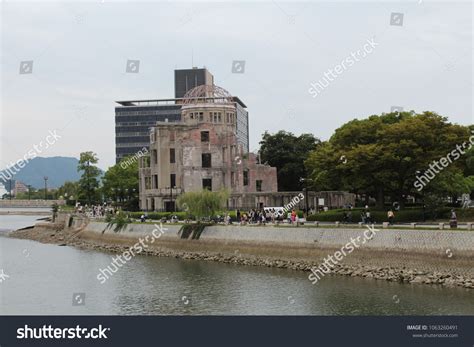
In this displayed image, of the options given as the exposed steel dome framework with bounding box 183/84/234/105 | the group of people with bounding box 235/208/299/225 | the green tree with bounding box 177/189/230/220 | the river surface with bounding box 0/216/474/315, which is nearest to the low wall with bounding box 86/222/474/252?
the green tree with bounding box 177/189/230/220

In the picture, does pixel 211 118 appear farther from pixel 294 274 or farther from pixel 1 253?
pixel 294 274

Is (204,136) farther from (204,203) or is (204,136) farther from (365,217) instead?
(365,217)

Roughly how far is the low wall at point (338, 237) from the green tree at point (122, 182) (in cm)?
4852

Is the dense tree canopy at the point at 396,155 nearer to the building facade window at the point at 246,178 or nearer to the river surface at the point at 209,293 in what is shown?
the river surface at the point at 209,293

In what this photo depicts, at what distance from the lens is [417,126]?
2285 inches

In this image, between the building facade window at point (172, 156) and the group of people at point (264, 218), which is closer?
the group of people at point (264, 218)

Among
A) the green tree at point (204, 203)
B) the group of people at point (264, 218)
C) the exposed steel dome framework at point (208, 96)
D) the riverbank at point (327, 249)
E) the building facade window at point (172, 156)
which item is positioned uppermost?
the exposed steel dome framework at point (208, 96)

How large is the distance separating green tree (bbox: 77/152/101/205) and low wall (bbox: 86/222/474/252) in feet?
175

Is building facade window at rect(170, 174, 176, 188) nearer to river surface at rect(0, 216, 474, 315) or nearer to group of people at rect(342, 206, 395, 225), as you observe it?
river surface at rect(0, 216, 474, 315)

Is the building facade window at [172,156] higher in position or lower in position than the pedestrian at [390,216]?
higher

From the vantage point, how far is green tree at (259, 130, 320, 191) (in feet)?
362

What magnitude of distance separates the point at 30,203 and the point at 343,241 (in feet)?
445

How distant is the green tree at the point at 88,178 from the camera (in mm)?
120188

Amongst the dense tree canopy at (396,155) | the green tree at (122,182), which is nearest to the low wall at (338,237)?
the dense tree canopy at (396,155)
